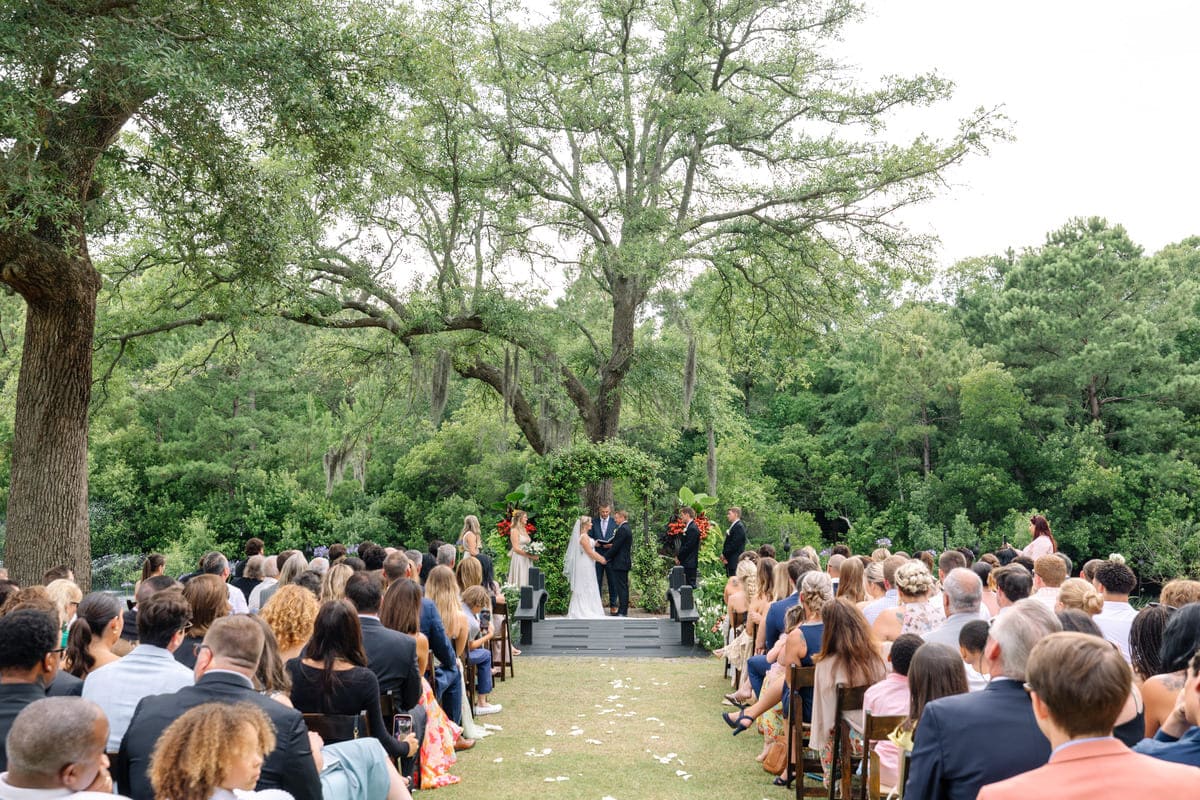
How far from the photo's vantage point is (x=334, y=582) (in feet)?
22.6

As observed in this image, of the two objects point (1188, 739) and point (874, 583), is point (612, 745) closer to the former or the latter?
point (874, 583)

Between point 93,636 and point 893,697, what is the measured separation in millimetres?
4284

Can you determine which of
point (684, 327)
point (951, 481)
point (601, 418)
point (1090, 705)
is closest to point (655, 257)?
point (684, 327)

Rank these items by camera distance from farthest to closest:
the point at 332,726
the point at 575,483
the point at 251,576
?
the point at 575,483 → the point at 251,576 → the point at 332,726

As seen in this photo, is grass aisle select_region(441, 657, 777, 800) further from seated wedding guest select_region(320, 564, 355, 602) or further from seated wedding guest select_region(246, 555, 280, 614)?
seated wedding guest select_region(246, 555, 280, 614)

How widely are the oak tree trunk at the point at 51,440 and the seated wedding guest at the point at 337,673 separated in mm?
7471

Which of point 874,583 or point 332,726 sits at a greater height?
point 874,583

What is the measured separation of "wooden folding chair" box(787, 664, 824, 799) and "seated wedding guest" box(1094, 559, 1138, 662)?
1.88m

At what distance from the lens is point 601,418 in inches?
856

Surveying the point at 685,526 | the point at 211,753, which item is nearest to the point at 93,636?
the point at 211,753

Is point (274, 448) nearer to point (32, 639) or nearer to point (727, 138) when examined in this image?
point (727, 138)

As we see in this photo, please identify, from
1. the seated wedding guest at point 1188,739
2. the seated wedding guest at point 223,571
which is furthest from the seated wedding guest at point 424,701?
the seated wedding guest at point 1188,739

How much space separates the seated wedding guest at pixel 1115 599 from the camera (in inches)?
240

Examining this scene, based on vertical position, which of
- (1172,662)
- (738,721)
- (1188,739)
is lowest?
(738,721)
